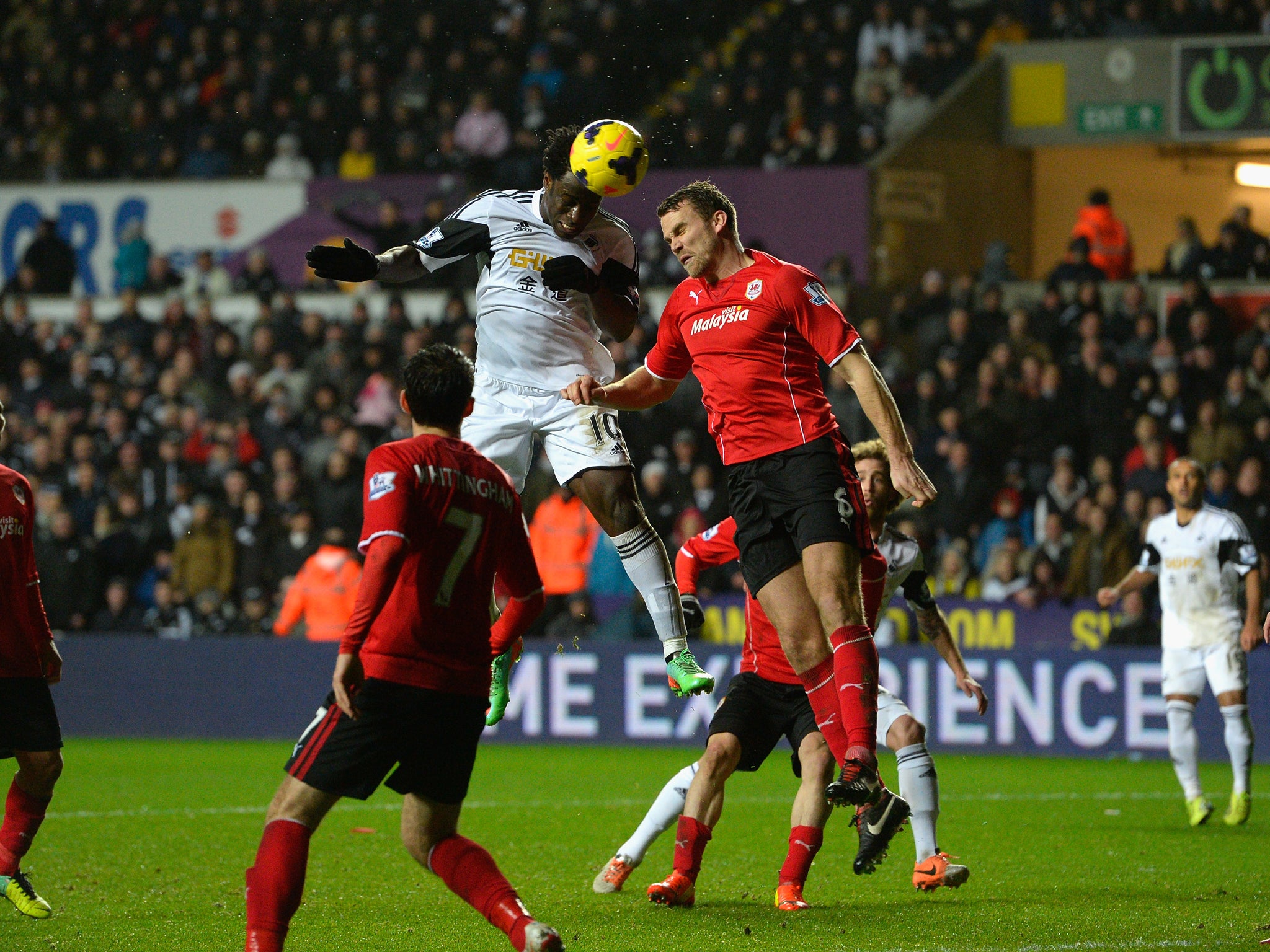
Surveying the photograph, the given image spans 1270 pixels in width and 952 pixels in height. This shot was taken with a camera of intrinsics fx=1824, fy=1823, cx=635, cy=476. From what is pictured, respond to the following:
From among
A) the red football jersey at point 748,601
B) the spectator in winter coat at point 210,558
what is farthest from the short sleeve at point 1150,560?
the spectator in winter coat at point 210,558

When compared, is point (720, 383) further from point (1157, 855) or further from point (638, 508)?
point (1157, 855)

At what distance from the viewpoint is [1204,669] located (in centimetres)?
1115

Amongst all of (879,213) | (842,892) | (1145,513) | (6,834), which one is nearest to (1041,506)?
(1145,513)

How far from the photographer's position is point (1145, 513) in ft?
47.3

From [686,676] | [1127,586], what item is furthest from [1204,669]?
[686,676]

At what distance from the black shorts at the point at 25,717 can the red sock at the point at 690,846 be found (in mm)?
2582

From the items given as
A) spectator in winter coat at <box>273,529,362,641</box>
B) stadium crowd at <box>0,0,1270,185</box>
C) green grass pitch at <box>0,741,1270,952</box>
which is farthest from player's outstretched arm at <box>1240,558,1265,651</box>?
stadium crowd at <box>0,0,1270,185</box>

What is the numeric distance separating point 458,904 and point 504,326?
2.50 metres

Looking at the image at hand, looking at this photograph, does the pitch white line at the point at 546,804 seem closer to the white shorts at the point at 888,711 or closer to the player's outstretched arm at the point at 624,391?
the white shorts at the point at 888,711

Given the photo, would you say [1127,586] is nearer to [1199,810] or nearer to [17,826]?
[1199,810]

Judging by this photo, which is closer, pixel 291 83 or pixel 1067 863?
pixel 1067 863

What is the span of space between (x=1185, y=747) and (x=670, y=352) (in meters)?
5.13

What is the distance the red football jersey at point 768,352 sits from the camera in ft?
22.1

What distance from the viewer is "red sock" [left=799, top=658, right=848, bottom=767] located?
665cm
